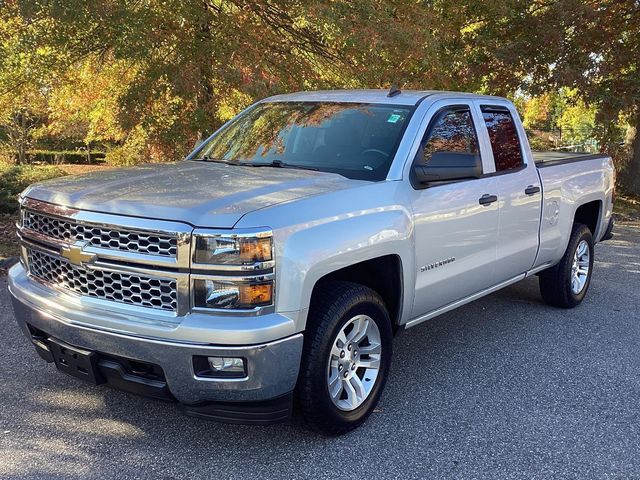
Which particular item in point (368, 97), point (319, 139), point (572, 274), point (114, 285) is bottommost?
point (572, 274)

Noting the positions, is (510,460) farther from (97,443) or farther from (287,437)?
(97,443)

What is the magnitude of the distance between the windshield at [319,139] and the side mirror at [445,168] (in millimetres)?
222

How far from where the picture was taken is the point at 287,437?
3604 millimetres

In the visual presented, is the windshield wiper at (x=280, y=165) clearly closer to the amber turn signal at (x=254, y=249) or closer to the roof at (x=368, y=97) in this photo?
the roof at (x=368, y=97)

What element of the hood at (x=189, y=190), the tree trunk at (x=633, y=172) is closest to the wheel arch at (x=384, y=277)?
the hood at (x=189, y=190)

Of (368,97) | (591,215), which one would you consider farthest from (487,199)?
(591,215)

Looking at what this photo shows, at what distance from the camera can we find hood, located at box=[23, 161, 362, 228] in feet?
10.0

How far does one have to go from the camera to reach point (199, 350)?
2.96 metres

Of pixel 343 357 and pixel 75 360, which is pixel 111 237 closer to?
pixel 75 360

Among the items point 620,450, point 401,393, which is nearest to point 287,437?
point 401,393

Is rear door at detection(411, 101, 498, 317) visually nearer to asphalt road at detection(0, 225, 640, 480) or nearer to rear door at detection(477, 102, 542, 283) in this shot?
rear door at detection(477, 102, 542, 283)

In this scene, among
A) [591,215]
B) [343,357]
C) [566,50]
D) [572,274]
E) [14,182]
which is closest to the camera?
Result: [343,357]

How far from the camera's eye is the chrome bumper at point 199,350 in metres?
2.97

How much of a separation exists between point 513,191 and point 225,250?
9.29 feet
